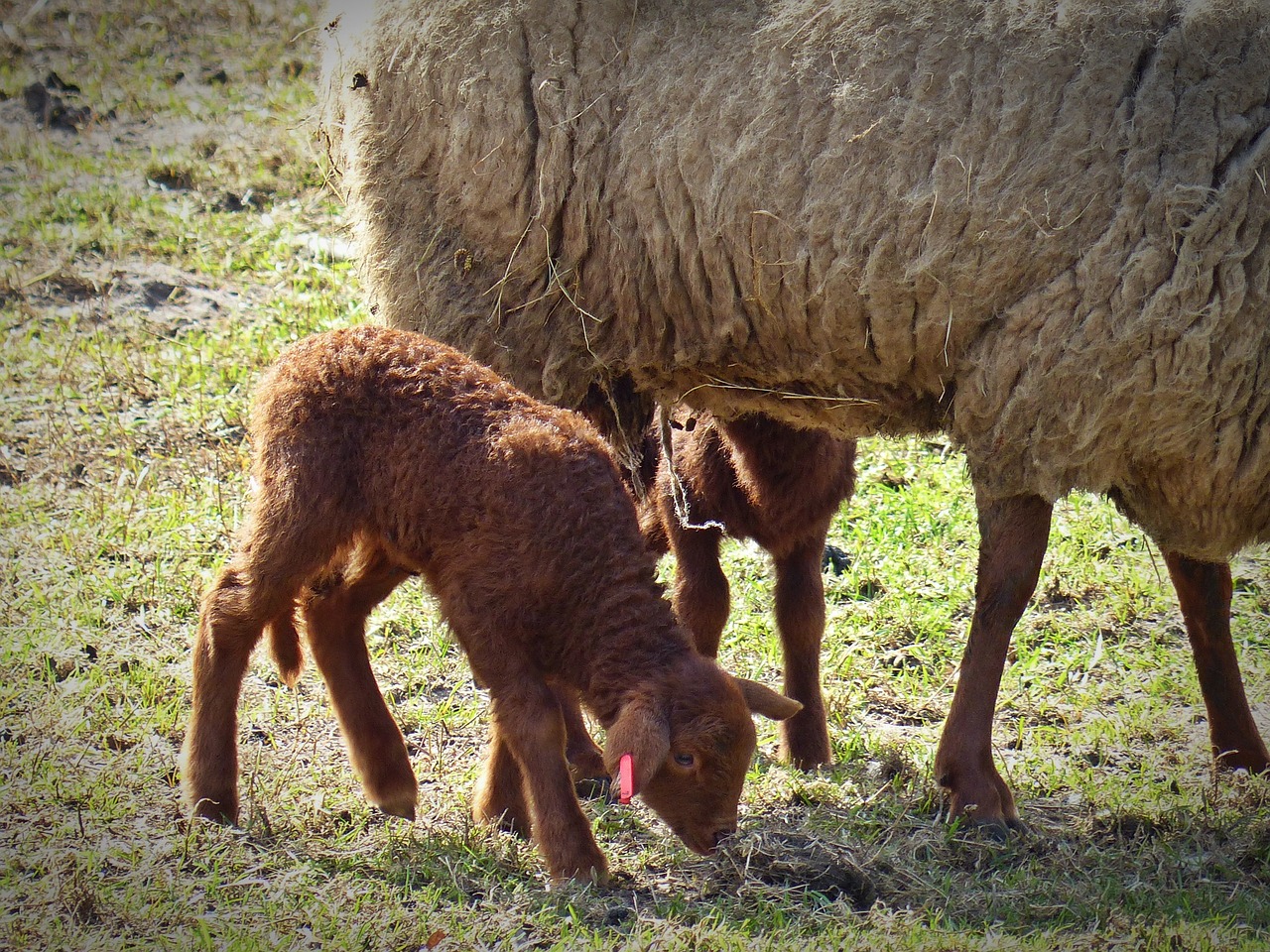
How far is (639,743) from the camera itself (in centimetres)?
360

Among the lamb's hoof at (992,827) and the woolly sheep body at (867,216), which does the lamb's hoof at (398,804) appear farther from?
the lamb's hoof at (992,827)

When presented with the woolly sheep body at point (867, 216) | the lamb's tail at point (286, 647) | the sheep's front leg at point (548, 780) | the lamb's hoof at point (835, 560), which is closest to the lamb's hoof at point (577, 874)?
the sheep's front leg at point (548, 780)

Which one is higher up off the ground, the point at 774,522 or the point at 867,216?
the point at 867,216

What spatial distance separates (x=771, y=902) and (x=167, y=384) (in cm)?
457

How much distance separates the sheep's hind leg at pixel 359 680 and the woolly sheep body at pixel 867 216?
0.93m

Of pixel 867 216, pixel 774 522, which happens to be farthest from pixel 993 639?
pixel 867 216

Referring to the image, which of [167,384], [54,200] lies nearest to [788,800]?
[167,384]

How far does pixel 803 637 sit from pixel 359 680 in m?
1.64

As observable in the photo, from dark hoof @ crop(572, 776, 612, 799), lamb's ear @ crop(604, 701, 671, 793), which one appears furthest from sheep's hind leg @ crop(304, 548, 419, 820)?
lamb's ear @ crop(604, 701, 671, 793)

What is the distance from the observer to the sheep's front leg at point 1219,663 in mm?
4906

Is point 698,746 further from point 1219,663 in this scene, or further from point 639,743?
point 1219,663

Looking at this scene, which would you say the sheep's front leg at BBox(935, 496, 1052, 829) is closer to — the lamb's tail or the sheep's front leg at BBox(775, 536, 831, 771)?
the sheep's front leg at BBox(775, 536, 831, 771)

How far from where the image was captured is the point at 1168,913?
3.86 metres

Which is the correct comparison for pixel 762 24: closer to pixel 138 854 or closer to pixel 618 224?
pixel 618 224
